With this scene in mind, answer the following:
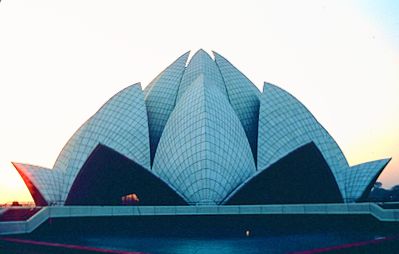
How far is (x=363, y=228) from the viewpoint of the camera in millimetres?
19484

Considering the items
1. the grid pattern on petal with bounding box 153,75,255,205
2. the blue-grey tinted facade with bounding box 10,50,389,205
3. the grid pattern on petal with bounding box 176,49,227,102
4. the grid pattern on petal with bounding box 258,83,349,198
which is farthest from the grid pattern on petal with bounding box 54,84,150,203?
the grid pattern on petal with bounding box 258,83,349,198

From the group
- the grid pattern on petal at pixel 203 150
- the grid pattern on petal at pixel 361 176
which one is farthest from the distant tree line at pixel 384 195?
the grid pattern on petal at pixel 203 150

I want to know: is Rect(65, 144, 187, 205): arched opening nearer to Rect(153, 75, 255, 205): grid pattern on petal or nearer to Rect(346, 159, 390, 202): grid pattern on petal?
Rect(153, 75, 255, 205): grid pattern on petal

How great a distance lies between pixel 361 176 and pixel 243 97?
50.4 ft

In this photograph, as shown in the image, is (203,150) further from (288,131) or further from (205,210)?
(288,131)

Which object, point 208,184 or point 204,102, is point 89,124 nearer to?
point 204,102

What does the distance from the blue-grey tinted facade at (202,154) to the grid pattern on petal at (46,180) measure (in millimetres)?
98

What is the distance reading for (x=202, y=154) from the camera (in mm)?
26906

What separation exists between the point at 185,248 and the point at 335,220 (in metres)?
11.5

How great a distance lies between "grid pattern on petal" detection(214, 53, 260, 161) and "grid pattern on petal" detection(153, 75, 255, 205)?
694 cm

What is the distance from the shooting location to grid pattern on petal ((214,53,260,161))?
3906cm

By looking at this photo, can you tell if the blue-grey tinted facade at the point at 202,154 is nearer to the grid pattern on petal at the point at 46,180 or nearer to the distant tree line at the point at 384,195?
the grid pattern on petal at the point at 46,180

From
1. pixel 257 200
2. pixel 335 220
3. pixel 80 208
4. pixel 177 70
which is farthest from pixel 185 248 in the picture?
pixel 177 70

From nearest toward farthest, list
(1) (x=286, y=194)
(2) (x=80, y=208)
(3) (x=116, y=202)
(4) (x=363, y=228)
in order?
(4) (x=363, y=228) < (2) (x=80, y=208) < (1) (x=286, y=194) < (3) (x=116, y=202)
